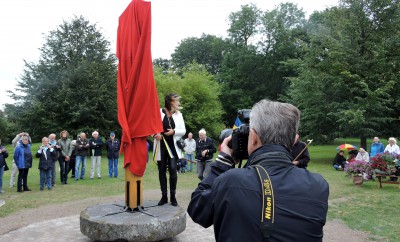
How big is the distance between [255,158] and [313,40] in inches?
985

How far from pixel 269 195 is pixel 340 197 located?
10.3 meters

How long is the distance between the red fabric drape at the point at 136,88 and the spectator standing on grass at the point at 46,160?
7588mm

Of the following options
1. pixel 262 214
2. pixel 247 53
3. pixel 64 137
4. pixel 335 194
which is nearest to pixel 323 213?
pixel 262 214

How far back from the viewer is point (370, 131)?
845 inches

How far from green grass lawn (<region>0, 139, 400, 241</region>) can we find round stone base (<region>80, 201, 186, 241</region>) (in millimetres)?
3870

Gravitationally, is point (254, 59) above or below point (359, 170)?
above

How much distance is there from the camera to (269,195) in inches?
68.2

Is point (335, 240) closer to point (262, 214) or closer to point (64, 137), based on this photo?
point (262, 214)

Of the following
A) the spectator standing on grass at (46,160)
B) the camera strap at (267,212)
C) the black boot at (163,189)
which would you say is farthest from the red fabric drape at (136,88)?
the spectator standing on grass at (46,160)

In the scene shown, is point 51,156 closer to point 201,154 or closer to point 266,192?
point 201,154

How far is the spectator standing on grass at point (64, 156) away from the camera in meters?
14.0

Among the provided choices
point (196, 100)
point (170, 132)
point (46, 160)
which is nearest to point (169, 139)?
point (170, 132)

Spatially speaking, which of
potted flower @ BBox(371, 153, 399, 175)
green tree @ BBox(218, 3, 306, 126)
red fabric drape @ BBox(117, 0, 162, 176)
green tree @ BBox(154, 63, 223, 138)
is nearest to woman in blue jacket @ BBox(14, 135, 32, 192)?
red fabric drape @ BBox(117, 0, 162, 176)

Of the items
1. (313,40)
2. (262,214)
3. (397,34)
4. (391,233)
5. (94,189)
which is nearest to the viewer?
(262,214)
